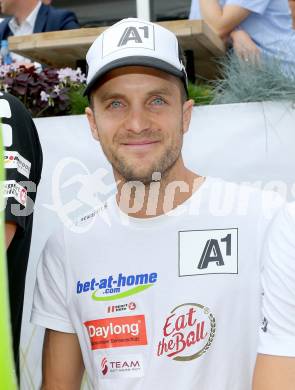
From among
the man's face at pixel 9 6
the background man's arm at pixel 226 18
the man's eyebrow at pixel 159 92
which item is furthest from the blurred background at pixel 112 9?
the man's eyebrow at pixel 159 92

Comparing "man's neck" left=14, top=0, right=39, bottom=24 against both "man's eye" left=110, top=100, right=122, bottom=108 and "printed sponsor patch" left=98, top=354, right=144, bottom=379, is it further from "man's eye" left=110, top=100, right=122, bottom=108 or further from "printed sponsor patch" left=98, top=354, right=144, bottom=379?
"printed sponsor patch" left=98, top=354, right=144, bottom=379

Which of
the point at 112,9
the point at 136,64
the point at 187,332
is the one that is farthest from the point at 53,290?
the point at 112,9

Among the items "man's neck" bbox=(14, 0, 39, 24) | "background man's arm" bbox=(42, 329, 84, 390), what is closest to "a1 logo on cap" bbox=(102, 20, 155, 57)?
"background man's arm" bbox=(42, 329, 84, 390)

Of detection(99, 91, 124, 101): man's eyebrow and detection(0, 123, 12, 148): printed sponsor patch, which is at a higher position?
detection(99, 91, 124, 101): man's eyebrow

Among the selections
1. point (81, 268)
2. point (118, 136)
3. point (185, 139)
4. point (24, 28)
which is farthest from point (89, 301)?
point (24, 28)

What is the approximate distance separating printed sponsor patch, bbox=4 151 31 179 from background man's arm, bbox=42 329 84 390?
0.51 m

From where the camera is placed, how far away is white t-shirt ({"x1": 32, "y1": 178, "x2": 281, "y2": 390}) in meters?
1.76

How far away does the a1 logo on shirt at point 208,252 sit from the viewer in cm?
181

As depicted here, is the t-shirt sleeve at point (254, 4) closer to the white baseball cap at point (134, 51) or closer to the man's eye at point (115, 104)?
the white baseball cap at point (134, 51)

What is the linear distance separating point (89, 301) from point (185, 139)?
780 millimetres

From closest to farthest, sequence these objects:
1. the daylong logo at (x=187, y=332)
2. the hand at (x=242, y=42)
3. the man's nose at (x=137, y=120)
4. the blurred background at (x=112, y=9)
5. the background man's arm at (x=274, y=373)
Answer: the background man's arm at (x=274, y=373) → the daylong logo at (x=187, y=332) → the man's nose at (x=137, y=120) → the hand at (x=242, y=42) → the blurred background at (x=112, y=9)

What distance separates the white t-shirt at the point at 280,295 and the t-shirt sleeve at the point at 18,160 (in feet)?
1.79

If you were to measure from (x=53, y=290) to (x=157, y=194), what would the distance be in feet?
1.23

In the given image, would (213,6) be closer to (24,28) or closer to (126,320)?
(24,28)
